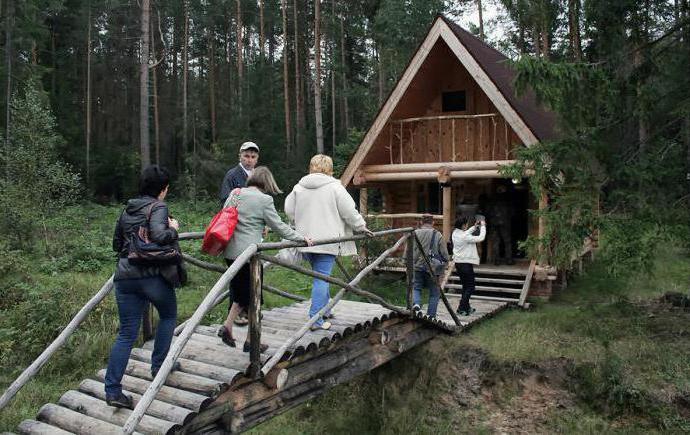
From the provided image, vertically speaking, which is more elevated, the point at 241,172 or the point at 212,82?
the point at 212,82

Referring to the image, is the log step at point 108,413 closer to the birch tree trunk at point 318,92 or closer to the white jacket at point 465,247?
the white jacket at point 465,247

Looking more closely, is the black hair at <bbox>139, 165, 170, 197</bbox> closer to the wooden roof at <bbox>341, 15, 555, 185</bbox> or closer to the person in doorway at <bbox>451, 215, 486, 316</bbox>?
the person in doorway at <bbox>451, 215, 486, 316</bbox>

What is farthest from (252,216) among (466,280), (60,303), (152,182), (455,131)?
(455,131)

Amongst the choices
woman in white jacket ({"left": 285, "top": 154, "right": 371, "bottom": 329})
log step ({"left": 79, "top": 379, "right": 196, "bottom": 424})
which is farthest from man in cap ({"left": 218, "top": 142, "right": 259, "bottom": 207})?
log step ({"left": 79, "top": 379, "right": 196, "bottom": 424})

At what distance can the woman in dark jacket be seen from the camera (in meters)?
3.91

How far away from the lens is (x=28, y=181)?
1470 cm

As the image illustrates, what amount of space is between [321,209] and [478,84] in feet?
26.2

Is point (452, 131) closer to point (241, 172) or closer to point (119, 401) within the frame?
point (241, 172)

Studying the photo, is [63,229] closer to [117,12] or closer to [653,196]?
[653,196]

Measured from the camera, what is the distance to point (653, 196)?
8141 millimetres

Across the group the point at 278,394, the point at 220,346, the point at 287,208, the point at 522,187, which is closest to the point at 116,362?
the point at 220,346

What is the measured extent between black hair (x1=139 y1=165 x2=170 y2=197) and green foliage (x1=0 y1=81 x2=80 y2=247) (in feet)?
37.9

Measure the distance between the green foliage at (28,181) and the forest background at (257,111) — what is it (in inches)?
2.1

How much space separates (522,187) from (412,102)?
354 centimetres
